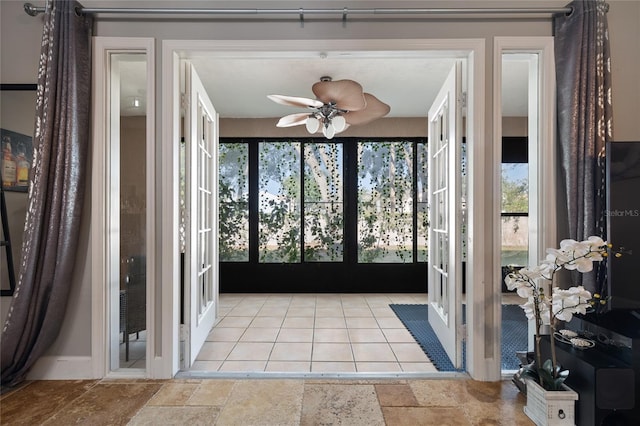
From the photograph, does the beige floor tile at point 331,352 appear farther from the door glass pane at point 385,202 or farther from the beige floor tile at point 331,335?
the door glass pane at point 385,202

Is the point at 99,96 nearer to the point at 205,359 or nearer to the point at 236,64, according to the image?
the point at 236,64

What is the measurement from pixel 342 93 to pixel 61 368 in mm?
2716

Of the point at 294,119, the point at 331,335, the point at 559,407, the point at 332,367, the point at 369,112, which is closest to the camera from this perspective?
the point at 559,407

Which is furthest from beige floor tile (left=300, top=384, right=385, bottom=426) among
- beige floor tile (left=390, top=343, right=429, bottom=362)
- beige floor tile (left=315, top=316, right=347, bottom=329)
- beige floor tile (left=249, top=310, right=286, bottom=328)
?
beige floor tile (left=249, top=310, right=286, bottom=328)

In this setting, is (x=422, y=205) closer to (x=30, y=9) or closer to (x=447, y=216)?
(x=447, y=216)

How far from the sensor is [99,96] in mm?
2135

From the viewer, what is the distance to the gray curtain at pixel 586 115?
6.47 feet

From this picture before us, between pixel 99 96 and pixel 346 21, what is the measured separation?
5.27 ft

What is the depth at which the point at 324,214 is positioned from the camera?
16.6 ft

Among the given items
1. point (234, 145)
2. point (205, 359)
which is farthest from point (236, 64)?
point (205, 359)

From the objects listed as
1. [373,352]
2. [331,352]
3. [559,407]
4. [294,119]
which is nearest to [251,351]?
[331,352]

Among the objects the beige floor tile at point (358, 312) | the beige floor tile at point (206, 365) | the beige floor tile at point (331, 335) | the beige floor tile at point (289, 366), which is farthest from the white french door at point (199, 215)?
the beige floor tile at point (358, 312)

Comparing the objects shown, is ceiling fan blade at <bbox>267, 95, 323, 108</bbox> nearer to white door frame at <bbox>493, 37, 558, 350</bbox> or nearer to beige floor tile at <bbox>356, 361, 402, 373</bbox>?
white door frame at <bbox>493, 37, 558, 350</bbox>

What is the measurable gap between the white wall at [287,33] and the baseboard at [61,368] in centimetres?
5
